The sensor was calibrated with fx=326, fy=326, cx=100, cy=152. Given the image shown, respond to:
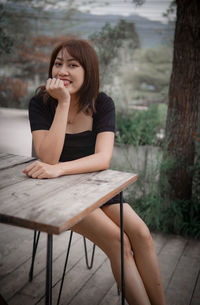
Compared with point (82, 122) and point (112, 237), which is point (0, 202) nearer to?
point (112, 237)

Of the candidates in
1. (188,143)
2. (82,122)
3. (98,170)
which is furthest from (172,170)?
(98,170)

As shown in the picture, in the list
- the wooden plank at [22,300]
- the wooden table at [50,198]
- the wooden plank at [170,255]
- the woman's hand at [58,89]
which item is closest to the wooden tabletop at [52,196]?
the wooden table at [50,198]

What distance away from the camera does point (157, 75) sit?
47.6 feet

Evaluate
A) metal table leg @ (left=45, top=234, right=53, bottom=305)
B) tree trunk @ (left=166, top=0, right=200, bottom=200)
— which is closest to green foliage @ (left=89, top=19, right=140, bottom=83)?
tree trunk @ (left=166, top=0, right=200, bottom=200)

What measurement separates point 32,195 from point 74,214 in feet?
0.79

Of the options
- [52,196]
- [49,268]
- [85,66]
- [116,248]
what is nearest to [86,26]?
[85,66]

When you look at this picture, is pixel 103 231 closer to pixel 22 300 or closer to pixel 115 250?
pixel 115 250

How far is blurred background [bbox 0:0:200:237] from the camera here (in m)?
2.90

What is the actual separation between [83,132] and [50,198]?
0.79m

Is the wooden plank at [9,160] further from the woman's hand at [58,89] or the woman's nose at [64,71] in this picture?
the woman's nose at [64,71]

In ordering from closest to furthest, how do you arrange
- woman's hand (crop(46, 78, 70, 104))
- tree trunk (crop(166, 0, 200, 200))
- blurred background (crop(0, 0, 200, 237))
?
woman's hand (crop(46, 78, 70, 104)) → tree trunk (crop(166, 0, 200, 200)) → blurred background (crop(0, 0, 200, 237))

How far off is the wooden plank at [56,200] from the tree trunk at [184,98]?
1594mm

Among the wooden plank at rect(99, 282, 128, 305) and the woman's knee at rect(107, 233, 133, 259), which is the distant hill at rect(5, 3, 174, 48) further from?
the woman's knee at rect(107, 233, 133, 259)

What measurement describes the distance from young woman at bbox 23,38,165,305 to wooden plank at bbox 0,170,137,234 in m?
0.12
